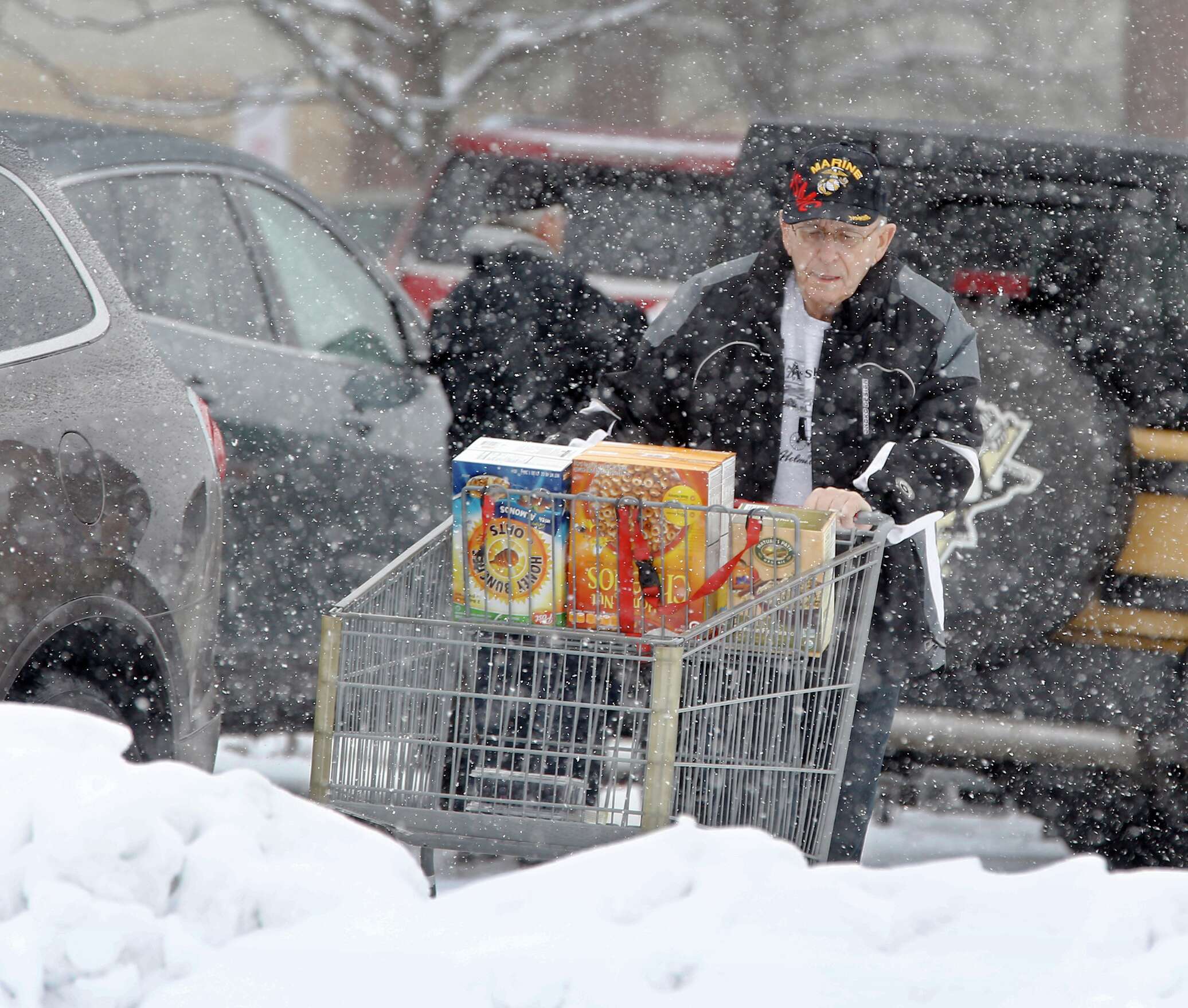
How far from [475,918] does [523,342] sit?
225 centimetres

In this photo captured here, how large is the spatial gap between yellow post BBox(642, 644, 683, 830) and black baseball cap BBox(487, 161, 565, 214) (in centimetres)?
722

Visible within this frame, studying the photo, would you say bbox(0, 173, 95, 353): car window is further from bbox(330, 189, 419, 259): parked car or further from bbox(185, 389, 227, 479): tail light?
bbox(330, 189, 419, 259): parked car

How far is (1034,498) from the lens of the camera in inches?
164

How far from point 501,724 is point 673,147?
7786 mm

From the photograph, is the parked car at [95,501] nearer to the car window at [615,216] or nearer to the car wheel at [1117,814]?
the car wheel at [1117,814]

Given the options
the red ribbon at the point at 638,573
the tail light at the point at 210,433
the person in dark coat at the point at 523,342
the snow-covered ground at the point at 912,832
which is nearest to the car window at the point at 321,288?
the person in dark coat at the point at 523,342

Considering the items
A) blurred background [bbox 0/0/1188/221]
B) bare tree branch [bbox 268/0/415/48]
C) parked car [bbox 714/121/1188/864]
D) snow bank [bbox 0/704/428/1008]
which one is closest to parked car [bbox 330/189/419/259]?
blurred background [bbox 0/0/1188/221]

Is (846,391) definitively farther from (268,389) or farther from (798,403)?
(268,389)

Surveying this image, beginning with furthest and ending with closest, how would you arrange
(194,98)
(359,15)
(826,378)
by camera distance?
(194,98) < (359,15) < (826,378)

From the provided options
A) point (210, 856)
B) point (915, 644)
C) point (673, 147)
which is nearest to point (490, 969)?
point (210, 856)

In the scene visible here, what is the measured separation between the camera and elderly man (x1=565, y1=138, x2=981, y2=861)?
3258mm

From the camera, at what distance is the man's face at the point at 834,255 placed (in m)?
3.28

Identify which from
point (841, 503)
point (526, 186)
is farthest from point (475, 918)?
point (526, 186)

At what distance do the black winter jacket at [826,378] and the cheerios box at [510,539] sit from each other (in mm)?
712
